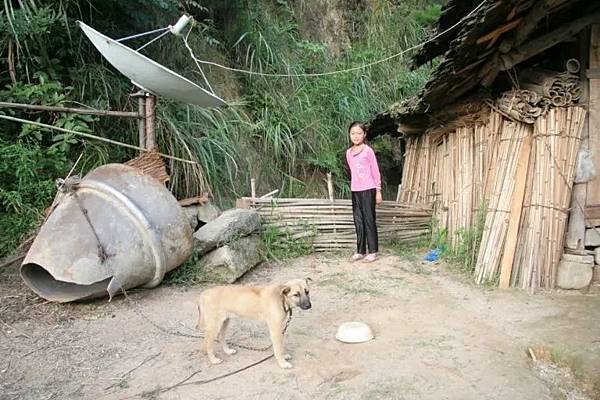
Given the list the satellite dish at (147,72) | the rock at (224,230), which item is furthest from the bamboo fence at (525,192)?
the satellite dish at (147,72)

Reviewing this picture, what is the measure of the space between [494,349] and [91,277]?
3.16 meters

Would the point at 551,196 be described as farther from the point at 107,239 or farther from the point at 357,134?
the point at 107,239

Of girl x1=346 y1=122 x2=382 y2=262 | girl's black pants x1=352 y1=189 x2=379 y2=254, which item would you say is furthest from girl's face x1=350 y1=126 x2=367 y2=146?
girl's black pants x1=352 y1=189 x2=379 y2=254

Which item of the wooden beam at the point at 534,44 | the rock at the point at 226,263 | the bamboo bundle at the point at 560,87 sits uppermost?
the wooden beam at the point at 534,44

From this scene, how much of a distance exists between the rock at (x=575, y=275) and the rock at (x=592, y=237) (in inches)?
9.0

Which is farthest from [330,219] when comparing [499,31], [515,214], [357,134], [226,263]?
[499,31]

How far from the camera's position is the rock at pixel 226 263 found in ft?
16.5

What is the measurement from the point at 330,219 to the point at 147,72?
306 centimetres

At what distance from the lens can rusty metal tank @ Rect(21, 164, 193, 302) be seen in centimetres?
416

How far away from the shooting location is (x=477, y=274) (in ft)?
16.2

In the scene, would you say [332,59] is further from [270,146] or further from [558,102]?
[558,102]

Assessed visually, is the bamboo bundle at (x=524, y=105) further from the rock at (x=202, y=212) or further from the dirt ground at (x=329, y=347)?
the rock at (x=202, y=212)

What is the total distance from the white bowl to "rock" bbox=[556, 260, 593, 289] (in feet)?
7.22

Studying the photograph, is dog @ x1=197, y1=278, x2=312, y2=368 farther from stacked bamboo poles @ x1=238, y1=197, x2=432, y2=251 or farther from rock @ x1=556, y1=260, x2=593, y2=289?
stacked bamboo poles @ x1=238, y1=197, x2=432, y2=251
